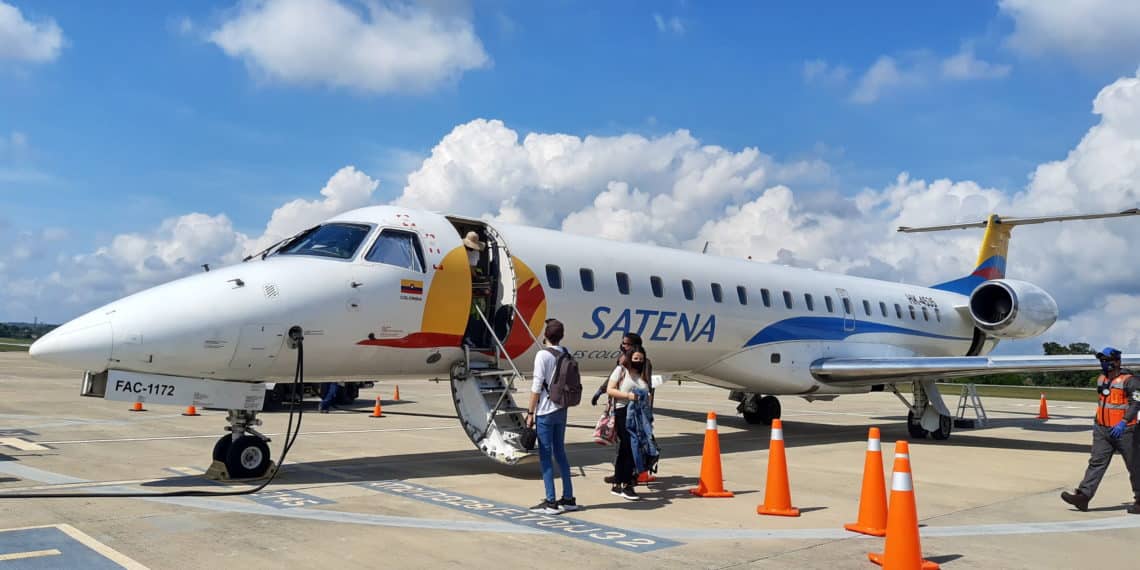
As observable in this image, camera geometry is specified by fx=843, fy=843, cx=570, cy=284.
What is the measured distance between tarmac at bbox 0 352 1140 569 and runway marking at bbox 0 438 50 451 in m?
0.04

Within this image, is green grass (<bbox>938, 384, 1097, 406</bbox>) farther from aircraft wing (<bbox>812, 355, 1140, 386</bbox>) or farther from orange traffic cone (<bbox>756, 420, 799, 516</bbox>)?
orange traffic cone (<bbox>756, 420, 799, 516</bbox>)

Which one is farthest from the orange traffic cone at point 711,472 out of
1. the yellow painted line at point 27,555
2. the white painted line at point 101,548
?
the yellow painted line at point 27,555

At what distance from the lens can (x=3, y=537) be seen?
6055 millimetres

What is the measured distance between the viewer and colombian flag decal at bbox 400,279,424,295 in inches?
395

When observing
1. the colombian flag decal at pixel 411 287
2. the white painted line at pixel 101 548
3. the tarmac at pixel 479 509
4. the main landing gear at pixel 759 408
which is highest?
the colombian flag decal at pixel 411 287

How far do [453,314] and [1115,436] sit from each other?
7.29m

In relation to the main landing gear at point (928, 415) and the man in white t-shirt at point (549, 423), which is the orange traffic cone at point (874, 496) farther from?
the main landing gear at point (928, 415)

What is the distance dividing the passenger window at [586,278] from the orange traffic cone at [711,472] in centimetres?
371

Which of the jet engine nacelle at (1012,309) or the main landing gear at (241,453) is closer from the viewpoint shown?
the main landing gear at (241,453)

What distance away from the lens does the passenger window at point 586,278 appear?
12.1m

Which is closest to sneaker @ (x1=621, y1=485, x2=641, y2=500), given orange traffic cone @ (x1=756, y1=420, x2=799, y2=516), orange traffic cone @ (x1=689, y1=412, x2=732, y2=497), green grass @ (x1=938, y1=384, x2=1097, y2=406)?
orange traffic cone @ (x1=689, y1=412, x2=732, y2=497)

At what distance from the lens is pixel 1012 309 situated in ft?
66.4

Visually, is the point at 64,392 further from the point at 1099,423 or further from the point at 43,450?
the point at 1099,423

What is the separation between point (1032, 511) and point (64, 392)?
76.7 feet
